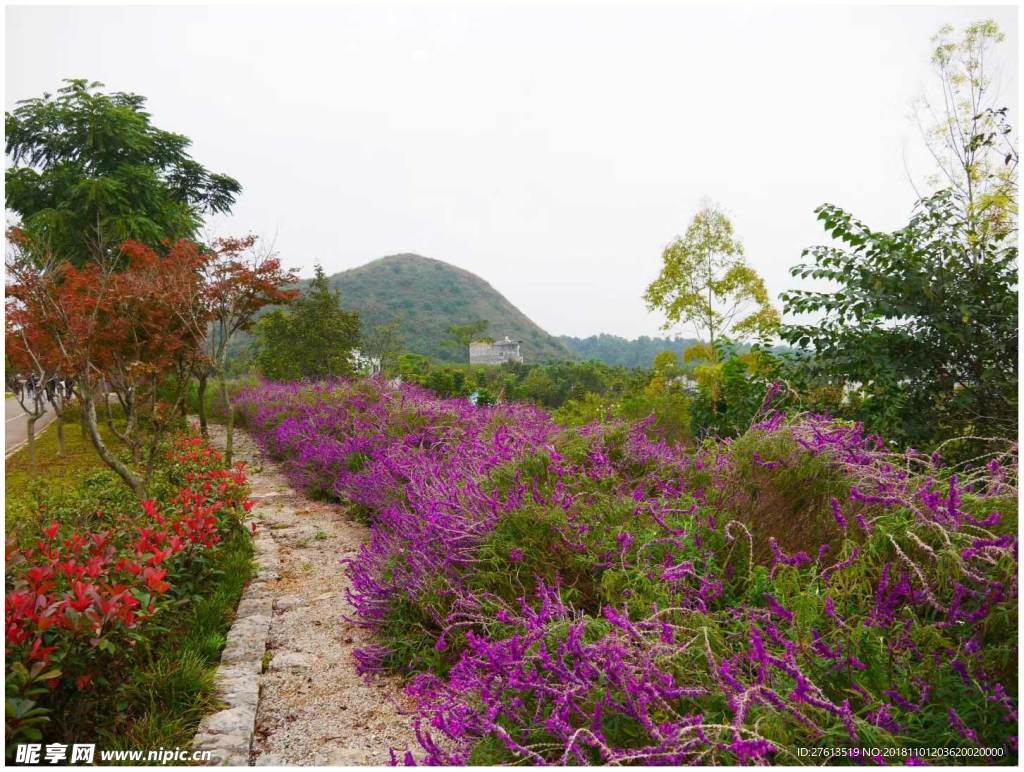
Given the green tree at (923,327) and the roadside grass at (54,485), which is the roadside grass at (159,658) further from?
the green tree at (923,327)

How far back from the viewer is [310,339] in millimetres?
16031

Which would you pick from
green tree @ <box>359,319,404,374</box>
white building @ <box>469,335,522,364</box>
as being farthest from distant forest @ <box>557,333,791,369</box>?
green tree @ <box>359,319,404,374</box>

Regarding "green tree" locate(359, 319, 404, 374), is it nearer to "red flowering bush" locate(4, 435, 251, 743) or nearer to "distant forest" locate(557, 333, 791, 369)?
"red flowering bush" locate(4, 435, 251, 743)

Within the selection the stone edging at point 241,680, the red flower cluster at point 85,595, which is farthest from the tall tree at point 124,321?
the red flower cluster at point 85,595

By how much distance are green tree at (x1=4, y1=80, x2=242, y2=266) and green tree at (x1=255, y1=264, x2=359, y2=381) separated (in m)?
3.69

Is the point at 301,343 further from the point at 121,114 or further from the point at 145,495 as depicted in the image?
the point at 145,495

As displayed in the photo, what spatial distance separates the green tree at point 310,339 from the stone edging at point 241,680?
12270mm

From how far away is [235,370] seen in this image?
89.6ft

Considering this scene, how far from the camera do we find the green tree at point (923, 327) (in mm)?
4805

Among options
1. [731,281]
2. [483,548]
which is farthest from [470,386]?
[483,548]

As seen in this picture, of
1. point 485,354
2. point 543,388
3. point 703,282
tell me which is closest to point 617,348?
point 485,354

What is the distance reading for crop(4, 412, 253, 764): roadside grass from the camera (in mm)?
2352

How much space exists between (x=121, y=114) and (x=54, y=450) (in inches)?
243

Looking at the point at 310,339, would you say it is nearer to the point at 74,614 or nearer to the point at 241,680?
the point at 241,680
